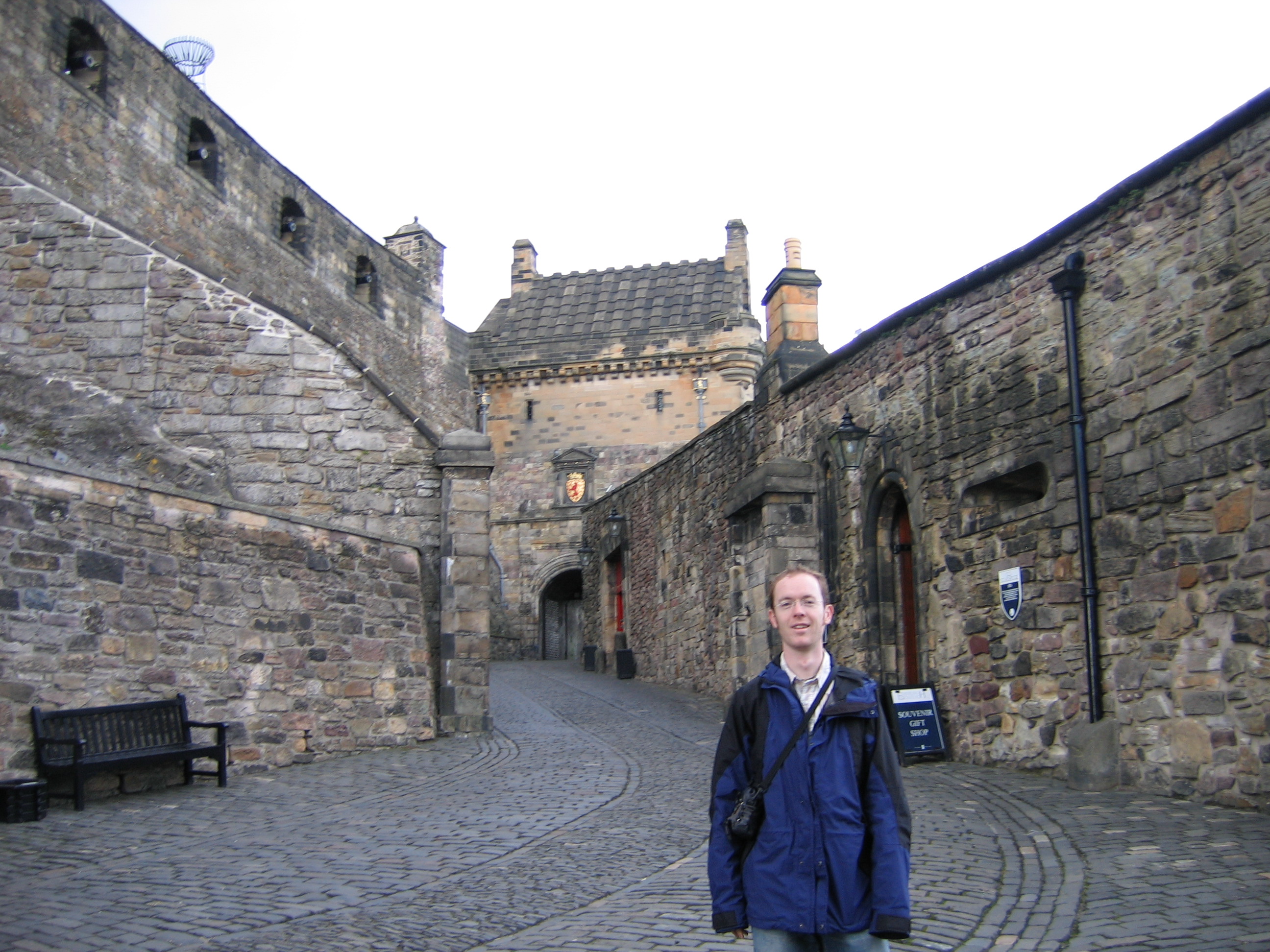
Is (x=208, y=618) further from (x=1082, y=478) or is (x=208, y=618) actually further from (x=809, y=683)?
(x=809, y=683)

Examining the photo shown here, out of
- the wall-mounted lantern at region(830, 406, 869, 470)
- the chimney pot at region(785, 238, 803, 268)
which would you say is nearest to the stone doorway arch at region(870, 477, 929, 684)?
the wall-mounted lantern at region(830, 406, 869, 470)

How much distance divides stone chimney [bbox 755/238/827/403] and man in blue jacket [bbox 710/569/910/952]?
1091 cm

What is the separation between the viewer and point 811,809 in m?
2.94

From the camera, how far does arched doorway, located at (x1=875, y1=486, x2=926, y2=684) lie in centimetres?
1134

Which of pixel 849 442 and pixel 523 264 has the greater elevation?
pixel 523 264

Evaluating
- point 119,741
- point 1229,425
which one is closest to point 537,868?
point 119,741

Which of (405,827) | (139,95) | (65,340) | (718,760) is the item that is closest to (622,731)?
(405,827)

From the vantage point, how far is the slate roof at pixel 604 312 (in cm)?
3522

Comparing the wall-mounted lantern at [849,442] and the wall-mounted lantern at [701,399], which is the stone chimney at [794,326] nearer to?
the wall-mounted lantern at [849,442]

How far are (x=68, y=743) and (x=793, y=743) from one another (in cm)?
605

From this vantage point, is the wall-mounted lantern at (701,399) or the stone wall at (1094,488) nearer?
the stone wall at (1094,488)

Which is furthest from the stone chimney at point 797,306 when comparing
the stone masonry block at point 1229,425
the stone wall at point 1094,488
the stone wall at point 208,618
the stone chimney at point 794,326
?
the stone masonry block at point 1229,425

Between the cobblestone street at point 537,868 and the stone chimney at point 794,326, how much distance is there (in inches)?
226

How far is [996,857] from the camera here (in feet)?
19.5
